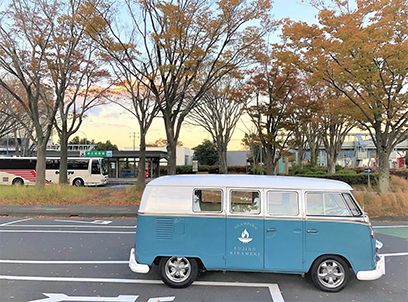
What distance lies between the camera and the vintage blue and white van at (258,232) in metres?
4.35

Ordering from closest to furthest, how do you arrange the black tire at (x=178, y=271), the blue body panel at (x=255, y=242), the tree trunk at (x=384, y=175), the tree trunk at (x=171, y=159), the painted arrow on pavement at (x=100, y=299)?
the painted arrow on pavement at (x=100, y=299)
the blue body panel at (x=255, y=242)
the black tire at (x=178, y=271)
the tree trunk at (x=384, y=175)
the tree trunk at (x=171, y=159)

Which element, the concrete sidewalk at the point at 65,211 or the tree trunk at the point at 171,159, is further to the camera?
the tree trunk at the point at 171,159

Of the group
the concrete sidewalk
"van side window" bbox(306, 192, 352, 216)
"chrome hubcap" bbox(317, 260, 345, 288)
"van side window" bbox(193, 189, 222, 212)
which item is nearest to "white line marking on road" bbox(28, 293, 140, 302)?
"van side window" bbox(193, 189, 222, 212)

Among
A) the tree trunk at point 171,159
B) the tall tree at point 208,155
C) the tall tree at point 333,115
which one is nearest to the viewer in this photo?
the tree trunk at point 171,159

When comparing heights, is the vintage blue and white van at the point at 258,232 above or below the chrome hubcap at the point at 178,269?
above

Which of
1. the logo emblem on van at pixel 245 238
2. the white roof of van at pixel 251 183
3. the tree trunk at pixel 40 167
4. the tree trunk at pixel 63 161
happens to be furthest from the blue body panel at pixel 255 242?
the tree trunk at pixel 63 161

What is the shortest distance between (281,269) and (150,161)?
33.5 metres

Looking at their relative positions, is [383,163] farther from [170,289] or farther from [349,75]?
[170,289]

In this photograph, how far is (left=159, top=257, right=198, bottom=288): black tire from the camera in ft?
14.7

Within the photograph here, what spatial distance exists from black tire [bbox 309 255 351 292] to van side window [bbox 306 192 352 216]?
27.8 inches

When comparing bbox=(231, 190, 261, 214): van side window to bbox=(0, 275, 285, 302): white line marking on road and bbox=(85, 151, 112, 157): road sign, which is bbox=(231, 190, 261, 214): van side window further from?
bbox=(85, 151, 112, 157): road sign

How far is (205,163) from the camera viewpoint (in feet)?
174

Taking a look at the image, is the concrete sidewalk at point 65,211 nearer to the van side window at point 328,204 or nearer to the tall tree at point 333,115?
the van side window at point 328,204

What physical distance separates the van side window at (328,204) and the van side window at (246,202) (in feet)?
2.73
